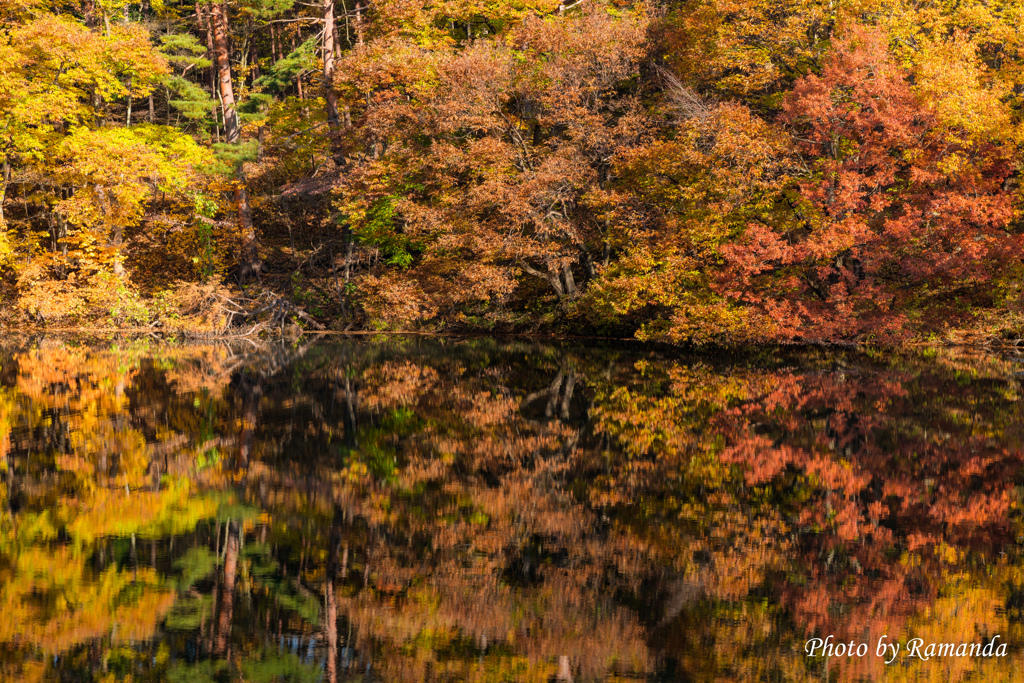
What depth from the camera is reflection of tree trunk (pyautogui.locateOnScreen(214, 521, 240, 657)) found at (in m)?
5.22

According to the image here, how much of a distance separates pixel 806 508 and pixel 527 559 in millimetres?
3111

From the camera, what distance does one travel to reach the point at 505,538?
7.32 metres

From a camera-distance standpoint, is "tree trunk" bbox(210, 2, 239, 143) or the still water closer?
the still water

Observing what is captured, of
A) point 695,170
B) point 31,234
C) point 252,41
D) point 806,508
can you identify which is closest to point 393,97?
point 695,170

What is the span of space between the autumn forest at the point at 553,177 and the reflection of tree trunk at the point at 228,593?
19.3 meters

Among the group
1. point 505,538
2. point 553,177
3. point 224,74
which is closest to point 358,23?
point 224,74

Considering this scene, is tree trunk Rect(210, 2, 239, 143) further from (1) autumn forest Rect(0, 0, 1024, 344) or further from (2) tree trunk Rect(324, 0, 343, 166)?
(2) tree trunk Rect(324, 0, 343, 166)

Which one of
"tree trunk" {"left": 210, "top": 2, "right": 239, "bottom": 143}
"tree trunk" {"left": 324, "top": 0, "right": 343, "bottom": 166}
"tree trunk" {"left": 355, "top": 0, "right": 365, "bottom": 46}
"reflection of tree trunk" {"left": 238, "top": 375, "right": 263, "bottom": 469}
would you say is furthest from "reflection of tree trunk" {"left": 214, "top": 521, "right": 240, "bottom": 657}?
"tree trunk" {"left": 355, "top": 0, "right": 365, "bottom": 46}

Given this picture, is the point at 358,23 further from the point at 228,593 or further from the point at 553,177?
the point at 228,593

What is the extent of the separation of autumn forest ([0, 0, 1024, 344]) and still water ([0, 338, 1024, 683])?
10301 mm

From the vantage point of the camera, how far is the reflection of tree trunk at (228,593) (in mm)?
5217

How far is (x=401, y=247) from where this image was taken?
34.2m

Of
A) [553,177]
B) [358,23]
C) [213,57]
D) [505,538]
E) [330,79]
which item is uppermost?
[358,23]

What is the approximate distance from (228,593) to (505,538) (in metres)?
2.34
